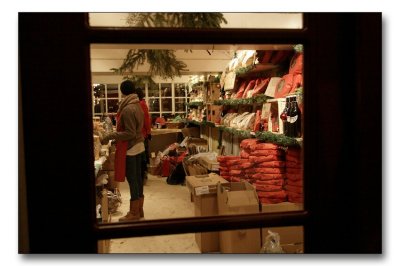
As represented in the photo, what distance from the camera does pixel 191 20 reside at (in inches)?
43.3

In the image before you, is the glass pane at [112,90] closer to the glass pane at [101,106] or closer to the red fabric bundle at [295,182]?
the glass pane at [101,106]

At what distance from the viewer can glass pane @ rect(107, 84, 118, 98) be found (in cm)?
983

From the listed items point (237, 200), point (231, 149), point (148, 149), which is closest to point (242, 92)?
point (231, 149)

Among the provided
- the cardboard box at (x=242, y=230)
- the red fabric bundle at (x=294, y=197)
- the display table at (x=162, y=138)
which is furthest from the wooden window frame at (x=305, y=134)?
the display table at (x=162, y=138)

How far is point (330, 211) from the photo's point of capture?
113cm

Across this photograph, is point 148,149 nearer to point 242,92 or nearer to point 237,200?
point 242,92

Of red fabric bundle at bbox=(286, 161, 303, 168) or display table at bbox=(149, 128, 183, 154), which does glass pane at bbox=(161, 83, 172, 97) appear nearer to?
display table at bbox=(149, 128, 183, 154)

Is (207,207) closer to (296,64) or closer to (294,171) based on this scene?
(294,171)

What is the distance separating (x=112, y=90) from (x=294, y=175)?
7.75 metres

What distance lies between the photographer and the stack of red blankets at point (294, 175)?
115 inches

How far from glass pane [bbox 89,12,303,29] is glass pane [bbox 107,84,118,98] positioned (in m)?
9.02

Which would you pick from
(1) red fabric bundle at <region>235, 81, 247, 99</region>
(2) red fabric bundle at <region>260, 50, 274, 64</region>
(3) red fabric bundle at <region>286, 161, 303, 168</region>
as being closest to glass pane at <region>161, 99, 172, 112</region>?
(1) red fabric bundle at <region>235, 81, 247, 99</region>

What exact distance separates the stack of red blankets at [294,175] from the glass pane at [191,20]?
74.6 inches

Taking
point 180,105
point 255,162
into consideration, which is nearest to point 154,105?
point 180,105
